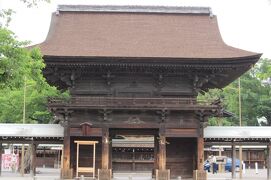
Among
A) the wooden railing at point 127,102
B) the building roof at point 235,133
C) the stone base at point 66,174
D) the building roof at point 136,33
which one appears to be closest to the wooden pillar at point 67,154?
the stone base at point 66,174

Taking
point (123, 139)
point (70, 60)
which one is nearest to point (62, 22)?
point (70, 60)

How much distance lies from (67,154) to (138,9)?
10.6 meters

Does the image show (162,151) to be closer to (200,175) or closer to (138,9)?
(200,175)

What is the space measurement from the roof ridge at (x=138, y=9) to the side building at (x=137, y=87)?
7.02 feet

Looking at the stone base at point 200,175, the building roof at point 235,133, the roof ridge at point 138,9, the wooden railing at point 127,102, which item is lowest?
the stone base at point 200,175

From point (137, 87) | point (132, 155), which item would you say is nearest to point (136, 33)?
point (137, 87)

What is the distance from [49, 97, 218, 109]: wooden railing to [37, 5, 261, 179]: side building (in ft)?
0.17

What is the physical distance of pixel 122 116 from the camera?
82.9 ft

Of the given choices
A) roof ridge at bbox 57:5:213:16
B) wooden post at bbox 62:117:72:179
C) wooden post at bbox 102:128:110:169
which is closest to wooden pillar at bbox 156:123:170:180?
wooden post at bbox 102:128:110:169

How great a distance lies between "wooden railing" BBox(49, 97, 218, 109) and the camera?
2458 cm

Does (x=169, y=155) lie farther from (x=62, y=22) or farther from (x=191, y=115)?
(x=62, y=22)

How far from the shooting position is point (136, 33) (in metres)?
27.6

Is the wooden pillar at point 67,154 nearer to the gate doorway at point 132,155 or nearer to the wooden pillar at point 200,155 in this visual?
the wooden pillar at point 200,155

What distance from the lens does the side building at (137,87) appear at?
966 inches
